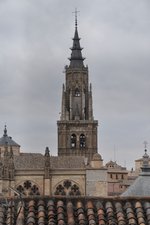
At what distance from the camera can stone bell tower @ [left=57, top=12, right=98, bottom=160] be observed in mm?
90625

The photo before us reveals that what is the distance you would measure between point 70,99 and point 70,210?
82.3 meters

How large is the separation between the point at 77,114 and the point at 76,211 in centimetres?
8069

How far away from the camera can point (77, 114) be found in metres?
93.8

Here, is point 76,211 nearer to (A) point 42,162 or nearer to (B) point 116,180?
(A) point 42,162

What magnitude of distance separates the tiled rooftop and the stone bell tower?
75.6 m

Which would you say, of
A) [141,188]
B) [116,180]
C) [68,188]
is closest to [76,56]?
[116,180]

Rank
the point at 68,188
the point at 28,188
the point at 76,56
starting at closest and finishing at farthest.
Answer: the point at 28,188 < the point at 68,188 < the point at 76,56

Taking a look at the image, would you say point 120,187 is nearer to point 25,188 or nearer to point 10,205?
point 25,188

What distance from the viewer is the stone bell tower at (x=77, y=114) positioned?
9062cm

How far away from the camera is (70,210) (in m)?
13.0

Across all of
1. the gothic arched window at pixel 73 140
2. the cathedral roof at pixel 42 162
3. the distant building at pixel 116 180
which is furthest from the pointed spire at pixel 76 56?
the cathedral roof at pixel 42 162

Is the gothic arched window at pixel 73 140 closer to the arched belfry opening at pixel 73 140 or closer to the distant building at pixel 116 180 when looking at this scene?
the arched belfry opening at pixel 73 140

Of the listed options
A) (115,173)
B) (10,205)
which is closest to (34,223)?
(10,205)

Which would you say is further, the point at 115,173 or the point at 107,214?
the point at 115,173
